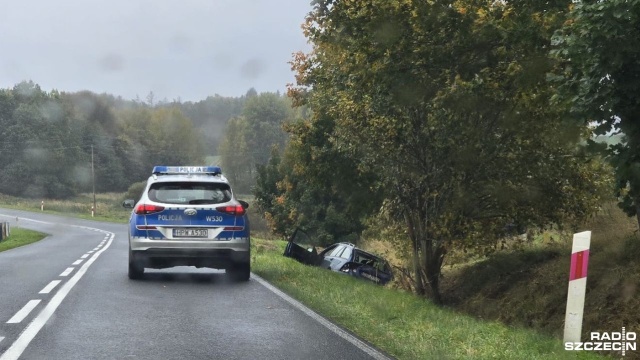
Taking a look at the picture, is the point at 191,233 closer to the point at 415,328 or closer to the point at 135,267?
the point at 135,267

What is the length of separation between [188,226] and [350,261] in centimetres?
749

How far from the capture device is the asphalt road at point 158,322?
7121 millimetres

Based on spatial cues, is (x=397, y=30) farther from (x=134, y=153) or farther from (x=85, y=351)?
(x=134, y=153)

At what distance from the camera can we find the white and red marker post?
7004mm

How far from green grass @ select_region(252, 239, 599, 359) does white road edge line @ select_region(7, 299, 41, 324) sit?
3.57 meters

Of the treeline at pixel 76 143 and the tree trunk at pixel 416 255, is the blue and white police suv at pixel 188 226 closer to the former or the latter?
the tree trunk at pixel 416 255

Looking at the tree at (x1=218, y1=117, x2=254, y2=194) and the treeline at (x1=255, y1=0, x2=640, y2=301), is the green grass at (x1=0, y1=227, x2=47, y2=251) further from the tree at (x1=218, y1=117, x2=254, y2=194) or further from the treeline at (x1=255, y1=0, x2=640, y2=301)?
the tree at (x1=218, y1=117, x2=254, y2=194)

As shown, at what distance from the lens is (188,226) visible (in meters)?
13.0

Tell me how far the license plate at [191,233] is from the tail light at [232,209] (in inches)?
17.8

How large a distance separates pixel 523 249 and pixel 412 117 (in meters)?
4.63

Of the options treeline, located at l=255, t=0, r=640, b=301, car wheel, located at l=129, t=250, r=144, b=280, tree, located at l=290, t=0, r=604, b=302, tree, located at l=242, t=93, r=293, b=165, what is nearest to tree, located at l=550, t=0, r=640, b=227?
treeline, located at l=255, t=0, r=640, b=301

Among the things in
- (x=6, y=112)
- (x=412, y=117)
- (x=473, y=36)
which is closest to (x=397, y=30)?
(x=473, y=36)

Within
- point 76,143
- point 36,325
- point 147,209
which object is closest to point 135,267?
point 147,209

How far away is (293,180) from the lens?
148ft
